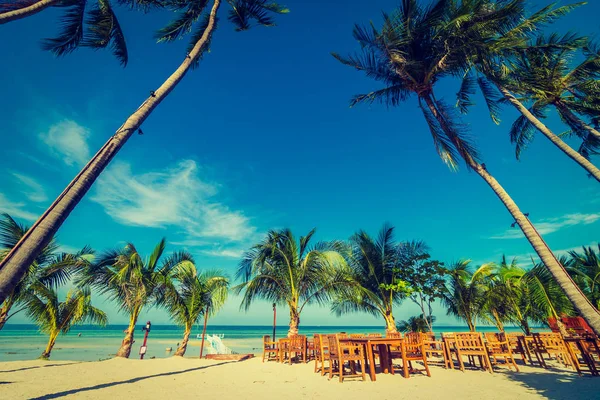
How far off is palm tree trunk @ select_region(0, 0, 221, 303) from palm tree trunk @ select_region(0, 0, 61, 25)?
203 cm

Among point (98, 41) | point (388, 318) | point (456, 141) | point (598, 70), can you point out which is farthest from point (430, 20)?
point (388, 318)

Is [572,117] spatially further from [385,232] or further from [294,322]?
[294,322]

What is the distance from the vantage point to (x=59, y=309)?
10.1m

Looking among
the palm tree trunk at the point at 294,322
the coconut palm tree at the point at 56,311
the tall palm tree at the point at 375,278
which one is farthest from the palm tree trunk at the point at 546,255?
the coconut palm tree at the point at 56,311

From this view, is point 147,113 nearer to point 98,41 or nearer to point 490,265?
point 98,41

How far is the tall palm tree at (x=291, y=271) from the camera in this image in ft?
36.3

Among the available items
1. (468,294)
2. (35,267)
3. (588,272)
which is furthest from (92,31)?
(588,272)

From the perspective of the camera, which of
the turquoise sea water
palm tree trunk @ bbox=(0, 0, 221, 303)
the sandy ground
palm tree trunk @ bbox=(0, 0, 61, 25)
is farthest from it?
the turquoise sea water

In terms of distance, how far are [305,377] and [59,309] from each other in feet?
33.6

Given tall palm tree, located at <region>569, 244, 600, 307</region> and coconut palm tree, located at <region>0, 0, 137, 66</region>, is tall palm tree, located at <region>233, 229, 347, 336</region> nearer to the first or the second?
coconut palm tree, located at <region>0, 0, 137, 66</region>

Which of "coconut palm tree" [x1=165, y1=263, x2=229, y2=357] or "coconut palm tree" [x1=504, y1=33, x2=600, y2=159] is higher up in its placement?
"coconut palm tree" [x1=504, y1=33, x2=600, y2=159]

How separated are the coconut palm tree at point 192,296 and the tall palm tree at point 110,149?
8007 millimetres

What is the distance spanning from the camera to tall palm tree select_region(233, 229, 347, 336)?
11.1 meters

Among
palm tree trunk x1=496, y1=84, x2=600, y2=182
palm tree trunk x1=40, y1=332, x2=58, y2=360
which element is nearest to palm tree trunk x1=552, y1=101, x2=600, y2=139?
palm tree trunk x1=496, y1=84, x2=600, y2=182
